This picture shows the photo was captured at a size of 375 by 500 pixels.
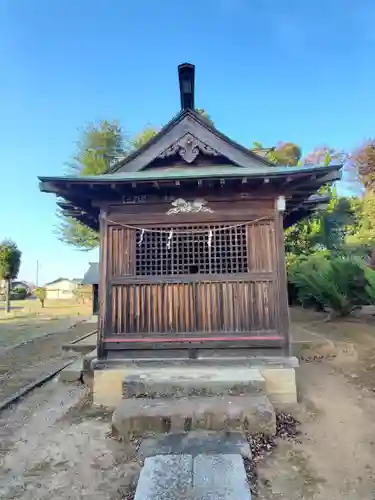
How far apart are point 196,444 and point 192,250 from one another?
3.40 m

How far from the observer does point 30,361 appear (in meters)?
11.5

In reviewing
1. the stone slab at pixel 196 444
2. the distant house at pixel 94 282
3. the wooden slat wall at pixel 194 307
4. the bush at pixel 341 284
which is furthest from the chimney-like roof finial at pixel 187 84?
the distant house at pixel 94 282

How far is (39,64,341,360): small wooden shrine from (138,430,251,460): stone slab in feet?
6.10

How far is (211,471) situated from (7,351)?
1184 centimetres

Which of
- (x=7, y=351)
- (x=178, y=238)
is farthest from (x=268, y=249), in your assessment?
(x=7, y=351)

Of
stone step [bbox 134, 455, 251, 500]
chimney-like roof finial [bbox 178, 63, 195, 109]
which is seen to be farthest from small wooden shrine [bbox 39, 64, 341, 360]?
stone step [bbox 134, 455, 251, 500]

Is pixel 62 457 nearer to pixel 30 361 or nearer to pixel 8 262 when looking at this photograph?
pixel 30 361

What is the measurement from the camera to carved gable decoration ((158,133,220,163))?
280 inches

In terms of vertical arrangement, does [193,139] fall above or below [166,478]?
above

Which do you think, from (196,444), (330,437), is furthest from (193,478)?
(330,437)

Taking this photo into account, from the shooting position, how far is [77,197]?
6.88m

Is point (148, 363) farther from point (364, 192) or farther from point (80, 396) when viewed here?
point (364, 192)

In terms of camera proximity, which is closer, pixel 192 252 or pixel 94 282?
pixel 192 252

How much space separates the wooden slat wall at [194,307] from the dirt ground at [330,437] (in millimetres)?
1705
